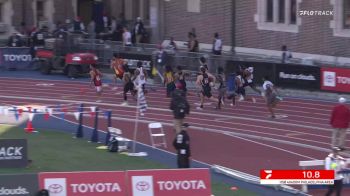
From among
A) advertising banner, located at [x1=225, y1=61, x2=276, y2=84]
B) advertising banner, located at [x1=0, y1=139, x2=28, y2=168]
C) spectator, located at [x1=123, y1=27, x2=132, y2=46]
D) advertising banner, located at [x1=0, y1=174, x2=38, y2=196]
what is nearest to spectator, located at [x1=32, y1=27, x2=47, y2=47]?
spectator, located at [x1=123, y1=27, x2=132, y2=46]

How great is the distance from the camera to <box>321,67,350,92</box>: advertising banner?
121 ft

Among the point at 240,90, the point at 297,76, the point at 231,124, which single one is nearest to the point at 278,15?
the point at 297,76

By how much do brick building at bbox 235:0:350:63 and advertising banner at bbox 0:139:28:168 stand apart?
19.7 metres

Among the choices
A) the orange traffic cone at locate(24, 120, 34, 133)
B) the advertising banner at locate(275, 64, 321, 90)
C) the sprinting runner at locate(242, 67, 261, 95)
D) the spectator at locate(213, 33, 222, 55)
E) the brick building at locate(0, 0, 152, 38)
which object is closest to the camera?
Result: the orange traffic cone at locate(24, 120, 34, 133)

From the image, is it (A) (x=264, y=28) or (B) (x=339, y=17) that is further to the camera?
(A) (x=264, y=28)

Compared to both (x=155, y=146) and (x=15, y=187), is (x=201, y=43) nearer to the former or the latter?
(x=155, y=146)

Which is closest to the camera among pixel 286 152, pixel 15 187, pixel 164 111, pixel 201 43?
pixel 15 187

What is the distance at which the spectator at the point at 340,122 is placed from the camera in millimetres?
27594

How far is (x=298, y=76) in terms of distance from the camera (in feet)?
127

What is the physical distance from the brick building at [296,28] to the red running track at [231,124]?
573 cm

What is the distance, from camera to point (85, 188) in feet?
63.6

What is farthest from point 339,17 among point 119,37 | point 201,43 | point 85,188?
point 85,188

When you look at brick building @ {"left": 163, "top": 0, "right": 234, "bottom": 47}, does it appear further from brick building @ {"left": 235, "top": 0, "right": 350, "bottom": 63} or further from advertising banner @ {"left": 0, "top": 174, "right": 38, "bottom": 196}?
advertising banner @ {"left": 0, "top": 174, "right": 38, "bottom": 196}

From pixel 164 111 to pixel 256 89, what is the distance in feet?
15.4
